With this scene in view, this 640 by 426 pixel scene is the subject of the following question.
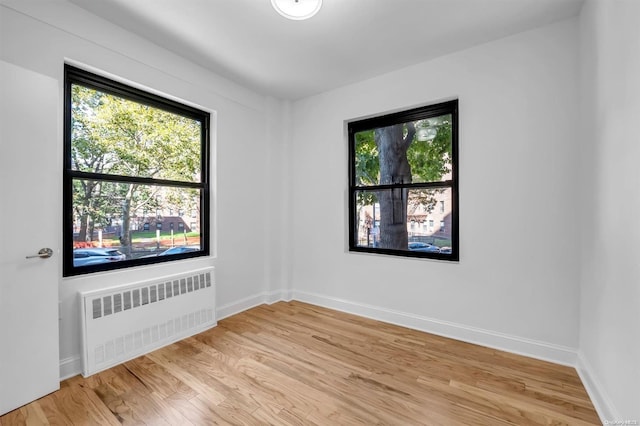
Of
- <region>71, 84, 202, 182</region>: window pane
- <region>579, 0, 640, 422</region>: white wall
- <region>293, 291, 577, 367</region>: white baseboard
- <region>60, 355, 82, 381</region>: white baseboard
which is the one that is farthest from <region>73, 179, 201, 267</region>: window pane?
<region>579, 0, 640, 422</region>: white wall

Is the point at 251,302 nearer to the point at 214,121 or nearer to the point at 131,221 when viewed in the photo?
the point at 131,221

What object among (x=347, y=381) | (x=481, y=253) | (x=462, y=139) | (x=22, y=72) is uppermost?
(x=22, y=72)

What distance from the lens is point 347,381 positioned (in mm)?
2057

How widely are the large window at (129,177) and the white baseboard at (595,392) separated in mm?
3420

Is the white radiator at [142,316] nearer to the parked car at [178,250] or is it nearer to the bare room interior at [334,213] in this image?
the bare room interior at [334,213]

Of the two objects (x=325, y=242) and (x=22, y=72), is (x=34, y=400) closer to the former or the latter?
(x=22, y=72)

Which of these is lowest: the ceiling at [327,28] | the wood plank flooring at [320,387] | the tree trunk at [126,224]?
the wood plank flooring at [320,387]

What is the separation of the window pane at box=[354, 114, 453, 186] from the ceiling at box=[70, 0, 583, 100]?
67 centimetres

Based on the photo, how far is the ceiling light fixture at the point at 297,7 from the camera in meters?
1.92

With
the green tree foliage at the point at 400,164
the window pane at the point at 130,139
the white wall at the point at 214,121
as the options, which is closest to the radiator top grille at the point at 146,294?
the white wall at the point at 214,121

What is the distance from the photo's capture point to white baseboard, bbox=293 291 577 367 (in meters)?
2.31

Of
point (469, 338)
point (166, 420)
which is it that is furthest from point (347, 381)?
point (469, 338)

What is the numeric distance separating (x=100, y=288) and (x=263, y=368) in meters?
1.47

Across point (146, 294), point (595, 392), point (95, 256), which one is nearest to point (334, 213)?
point (146, 294)
